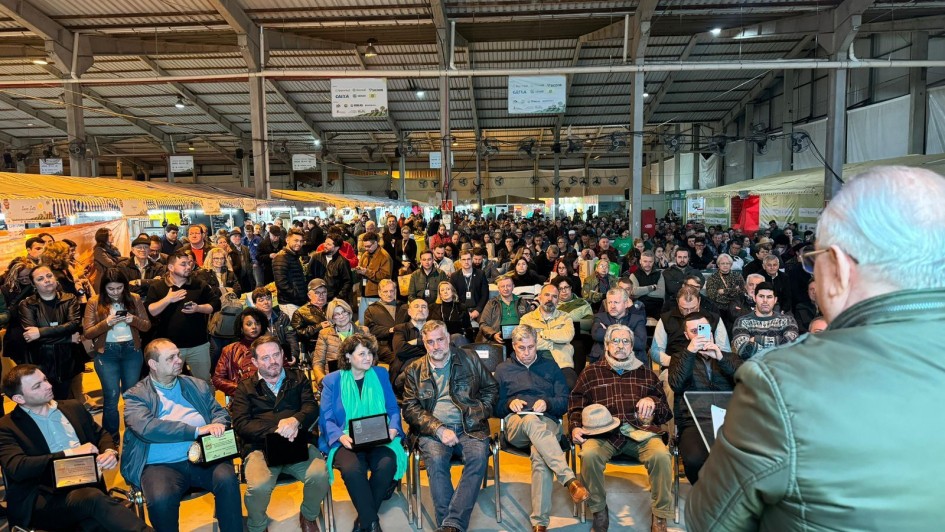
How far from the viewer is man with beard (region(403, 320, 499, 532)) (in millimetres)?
3357

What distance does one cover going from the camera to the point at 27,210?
6984 millimetres

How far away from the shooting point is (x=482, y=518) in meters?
3.48

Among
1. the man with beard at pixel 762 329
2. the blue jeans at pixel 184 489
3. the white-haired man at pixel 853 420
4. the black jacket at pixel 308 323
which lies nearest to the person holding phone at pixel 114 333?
the black jacket at pixel 308 323

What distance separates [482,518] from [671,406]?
1.42m

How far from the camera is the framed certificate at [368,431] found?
336 cm

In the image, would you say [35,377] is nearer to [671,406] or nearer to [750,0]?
[671,406]

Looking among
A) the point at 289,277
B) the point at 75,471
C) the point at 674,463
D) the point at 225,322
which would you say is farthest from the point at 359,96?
the point at 674,463

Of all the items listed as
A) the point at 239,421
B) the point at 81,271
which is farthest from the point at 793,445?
the point at 81,271

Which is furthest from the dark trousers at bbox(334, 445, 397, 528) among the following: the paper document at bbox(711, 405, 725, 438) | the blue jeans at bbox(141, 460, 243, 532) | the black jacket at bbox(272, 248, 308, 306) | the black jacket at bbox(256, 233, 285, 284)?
the black jacket at bbox(256, 233, 285, 284)

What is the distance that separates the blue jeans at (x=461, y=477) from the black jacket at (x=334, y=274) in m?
3.49

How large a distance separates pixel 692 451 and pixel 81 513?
317 cm

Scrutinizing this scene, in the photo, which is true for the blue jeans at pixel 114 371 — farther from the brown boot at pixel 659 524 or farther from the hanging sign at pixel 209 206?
the hanging sign at pixel 209 206

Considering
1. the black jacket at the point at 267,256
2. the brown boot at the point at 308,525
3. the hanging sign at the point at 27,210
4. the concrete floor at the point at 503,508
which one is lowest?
the concrete floor at the point at 503,508

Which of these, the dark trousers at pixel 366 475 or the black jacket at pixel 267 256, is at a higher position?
the black jacket at pixel 267 256
